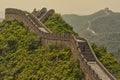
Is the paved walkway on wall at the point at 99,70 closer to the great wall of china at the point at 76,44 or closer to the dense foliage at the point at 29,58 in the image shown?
the great wall of china at the point at 76,44

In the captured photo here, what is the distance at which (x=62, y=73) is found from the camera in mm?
47469

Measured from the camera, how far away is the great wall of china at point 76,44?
146ft

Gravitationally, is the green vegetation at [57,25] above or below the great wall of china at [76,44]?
above

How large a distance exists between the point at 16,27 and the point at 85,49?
1926 cm

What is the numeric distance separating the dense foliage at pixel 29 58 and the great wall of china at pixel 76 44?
0.71m

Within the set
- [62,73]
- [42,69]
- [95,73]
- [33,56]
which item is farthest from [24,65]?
[95,73]

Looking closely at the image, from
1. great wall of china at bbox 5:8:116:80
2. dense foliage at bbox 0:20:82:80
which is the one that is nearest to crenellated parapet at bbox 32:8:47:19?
great wall of china at bbox 5:8:116:80

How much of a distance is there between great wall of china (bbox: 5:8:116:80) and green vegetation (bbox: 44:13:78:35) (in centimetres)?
167

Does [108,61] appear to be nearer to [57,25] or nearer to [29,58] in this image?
[29,58]

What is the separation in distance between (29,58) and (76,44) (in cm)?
986

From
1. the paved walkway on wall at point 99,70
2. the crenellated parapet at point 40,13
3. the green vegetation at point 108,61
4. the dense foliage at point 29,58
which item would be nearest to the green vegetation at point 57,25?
the dense foliage at point 29,58

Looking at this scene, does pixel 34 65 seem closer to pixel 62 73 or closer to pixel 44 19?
pixel 62 73

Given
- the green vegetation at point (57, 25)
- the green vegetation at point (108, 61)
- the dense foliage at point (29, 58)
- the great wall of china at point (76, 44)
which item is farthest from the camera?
the green vegetation at point (57, 25)

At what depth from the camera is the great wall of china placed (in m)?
44.4
